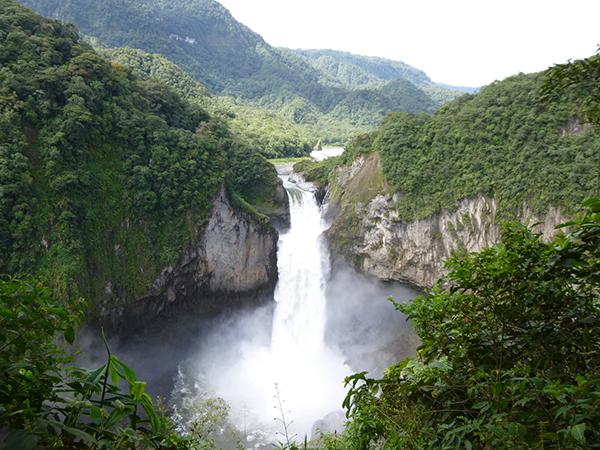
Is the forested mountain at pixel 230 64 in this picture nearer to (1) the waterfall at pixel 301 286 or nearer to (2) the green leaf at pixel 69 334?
(1) the waterfall at pixel 301 286

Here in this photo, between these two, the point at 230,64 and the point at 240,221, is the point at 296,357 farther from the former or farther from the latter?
the point at 230,64

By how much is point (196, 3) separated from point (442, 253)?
506ft

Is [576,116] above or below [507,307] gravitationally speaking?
above

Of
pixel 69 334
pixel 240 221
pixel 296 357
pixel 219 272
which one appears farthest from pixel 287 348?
pixel 69 334

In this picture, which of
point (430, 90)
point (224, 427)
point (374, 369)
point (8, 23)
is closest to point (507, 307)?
point (224, 427)

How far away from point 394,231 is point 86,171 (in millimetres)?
18096

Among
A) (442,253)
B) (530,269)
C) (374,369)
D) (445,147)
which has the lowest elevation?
(374,369)

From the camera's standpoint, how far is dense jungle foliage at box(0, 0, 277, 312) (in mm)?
18516

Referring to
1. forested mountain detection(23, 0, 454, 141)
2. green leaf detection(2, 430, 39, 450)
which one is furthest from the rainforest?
forested mountain detection(23, 0, 454, 141)

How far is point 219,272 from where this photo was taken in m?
25.6

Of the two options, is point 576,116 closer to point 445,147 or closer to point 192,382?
point 445,147

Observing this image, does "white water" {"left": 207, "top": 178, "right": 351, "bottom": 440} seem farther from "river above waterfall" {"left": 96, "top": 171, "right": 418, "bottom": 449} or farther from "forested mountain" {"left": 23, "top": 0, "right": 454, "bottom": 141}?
"forested mountain" {"left": 23, "top": 0, "right": 454, "bottom": 141}

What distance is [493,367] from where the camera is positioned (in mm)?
3061

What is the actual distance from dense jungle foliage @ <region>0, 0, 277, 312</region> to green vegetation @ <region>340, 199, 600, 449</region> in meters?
18.7
